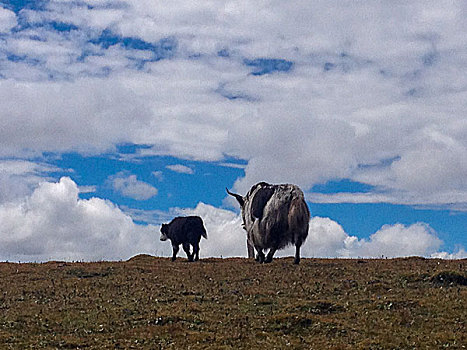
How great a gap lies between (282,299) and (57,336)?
7870mm

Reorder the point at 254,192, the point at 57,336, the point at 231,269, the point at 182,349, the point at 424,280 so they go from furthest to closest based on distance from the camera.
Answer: the point at 254,192, the point at 231,269, the point at 424,280, the point at 57,336, the point at 182,349

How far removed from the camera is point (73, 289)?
84.5ft

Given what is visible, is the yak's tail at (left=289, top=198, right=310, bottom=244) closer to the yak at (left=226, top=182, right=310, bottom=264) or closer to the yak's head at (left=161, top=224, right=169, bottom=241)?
the yak at (left=226, top=182, right=310, bottom=264)

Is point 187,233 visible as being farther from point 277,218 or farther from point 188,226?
point 277,218

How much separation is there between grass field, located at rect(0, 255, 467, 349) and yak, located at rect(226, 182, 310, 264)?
92.9 inches

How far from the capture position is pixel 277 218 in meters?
31.9

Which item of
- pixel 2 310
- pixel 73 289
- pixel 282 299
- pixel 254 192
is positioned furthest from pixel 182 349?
pixel 254 192

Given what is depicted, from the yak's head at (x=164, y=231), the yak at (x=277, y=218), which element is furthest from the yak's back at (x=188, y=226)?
the yak at (x=277, y=218)

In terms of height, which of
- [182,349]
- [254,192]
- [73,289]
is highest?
[254,192]

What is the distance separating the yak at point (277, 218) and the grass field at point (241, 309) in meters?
2.36

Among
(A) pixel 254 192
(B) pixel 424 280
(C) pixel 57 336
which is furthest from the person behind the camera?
(A) pixel 254 192

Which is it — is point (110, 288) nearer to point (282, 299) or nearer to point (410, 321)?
point (282, 299)

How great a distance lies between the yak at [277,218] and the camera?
102 ft

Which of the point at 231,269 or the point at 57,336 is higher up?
→ the point at 231,269
